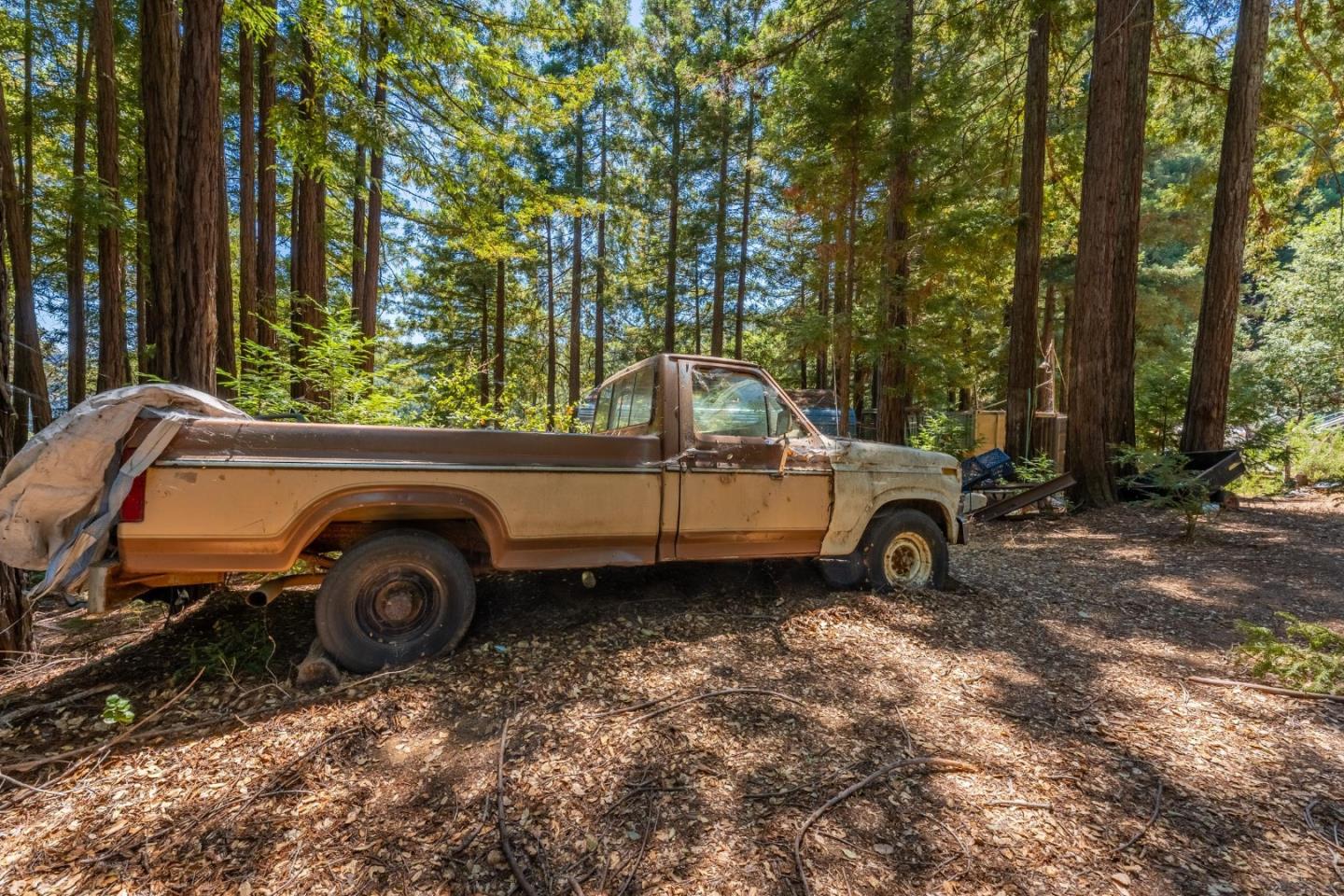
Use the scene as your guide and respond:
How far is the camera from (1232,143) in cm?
867

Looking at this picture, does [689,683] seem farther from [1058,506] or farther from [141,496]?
[1058,506]

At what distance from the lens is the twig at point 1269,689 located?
2928 mm

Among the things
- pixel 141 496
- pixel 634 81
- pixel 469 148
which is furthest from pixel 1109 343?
pixel 634 81

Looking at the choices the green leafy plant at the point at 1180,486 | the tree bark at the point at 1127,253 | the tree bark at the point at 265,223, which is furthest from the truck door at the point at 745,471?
the tree bark at the point at 265,223

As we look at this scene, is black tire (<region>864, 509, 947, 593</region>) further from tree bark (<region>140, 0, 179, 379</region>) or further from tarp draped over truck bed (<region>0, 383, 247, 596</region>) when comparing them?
tree bark (<region>140, 0, 179, 379</region>)

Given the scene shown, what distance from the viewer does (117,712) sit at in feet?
8.27

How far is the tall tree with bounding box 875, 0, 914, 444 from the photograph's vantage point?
10.2 metres

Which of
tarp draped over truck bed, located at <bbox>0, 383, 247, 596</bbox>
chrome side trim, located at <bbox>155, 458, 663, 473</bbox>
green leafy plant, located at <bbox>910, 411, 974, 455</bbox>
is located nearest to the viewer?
tarp draped over truck bed, located at <bbox>0, 383, 247, 596</bbox>

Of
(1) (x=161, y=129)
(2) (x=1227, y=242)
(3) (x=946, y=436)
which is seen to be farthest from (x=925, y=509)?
(3) (x=946, y=436)

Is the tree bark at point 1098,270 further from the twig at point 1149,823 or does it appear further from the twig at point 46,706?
the twig at point 46,706

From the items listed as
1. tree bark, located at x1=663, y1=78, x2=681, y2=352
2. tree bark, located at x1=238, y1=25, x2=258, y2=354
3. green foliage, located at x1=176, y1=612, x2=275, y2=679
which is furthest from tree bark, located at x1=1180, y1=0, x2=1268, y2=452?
tree bark, located at x1=238, y1=25, x2=258, y2=354

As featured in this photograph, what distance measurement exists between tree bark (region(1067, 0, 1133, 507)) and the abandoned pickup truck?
6.02 m

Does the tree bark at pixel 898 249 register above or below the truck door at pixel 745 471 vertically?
above

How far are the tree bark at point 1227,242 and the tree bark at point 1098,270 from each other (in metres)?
1.50
